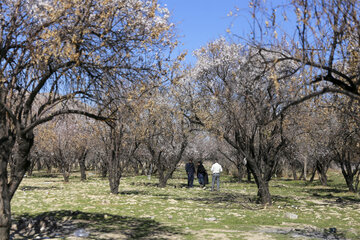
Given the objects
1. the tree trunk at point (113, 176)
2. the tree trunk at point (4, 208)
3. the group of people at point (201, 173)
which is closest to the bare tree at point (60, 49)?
the tree trunk at point (4, 208)

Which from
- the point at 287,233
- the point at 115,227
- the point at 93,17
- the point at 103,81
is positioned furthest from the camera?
the point at 115,227

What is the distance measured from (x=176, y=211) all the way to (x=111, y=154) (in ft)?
27.1

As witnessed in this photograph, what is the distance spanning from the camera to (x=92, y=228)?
1250cm

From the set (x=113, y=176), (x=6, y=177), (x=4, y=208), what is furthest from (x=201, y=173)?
(x=4, y=208)

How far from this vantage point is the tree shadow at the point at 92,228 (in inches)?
452

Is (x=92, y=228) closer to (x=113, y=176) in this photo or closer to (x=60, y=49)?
(x=60, y=49)

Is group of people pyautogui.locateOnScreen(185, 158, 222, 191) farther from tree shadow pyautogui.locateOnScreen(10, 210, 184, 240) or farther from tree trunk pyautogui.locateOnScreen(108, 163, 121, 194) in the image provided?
tree shadow pyautogui.locateOnScreen(10, 210, 184, 240)

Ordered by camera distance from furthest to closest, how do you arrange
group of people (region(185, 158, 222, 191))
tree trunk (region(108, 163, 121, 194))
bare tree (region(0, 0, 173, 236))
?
group of people (region(185, 158, 222, 191)) < tree trunk (region(108, 163, 121, 194)) < bare tree (region(0, 0, 173, 236))

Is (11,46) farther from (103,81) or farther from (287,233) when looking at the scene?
(287,233)

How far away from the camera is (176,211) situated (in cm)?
1667

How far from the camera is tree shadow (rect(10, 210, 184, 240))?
37.7ft

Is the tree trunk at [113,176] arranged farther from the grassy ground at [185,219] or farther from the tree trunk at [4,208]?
the tree trunk at [4,208]

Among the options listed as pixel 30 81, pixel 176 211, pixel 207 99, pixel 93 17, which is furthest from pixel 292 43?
pixel 207 99

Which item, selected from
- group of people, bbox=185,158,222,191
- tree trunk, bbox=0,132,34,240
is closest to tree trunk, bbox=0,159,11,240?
tree trunk, bbox=0,132,34,240
